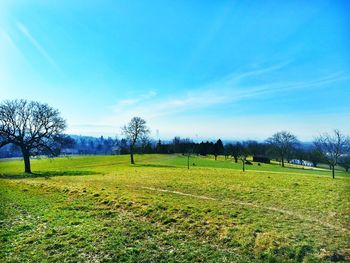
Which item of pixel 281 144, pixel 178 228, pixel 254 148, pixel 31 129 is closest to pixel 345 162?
pixel 178 228

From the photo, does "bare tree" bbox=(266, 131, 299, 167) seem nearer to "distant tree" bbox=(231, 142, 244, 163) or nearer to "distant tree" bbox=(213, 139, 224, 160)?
"distant tree" bbox=(231, 142, 244, 163)

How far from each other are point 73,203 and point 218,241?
9.13 m

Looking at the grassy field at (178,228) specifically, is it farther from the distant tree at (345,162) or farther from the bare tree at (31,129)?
the bare tree at (31,129)

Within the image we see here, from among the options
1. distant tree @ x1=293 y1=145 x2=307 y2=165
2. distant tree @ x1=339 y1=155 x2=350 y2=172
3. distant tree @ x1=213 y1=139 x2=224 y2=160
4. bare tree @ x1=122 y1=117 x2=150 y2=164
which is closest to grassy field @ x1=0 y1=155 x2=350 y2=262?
distant tree @ x1=339 y1=155 x2=350 y2=172

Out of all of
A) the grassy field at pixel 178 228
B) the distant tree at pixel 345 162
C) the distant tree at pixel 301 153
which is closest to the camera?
the distant tree at pixel 345 162

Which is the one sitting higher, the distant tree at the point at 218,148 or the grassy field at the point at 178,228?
the distant tree at the point at 218,148

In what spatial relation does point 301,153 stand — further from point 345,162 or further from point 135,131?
point 135,131

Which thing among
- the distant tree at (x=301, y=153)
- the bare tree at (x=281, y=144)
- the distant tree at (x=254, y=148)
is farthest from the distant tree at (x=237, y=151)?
the distant tree at (x=301, y=153)

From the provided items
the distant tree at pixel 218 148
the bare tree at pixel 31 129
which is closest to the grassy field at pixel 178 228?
the bare tree at pixel 31 129

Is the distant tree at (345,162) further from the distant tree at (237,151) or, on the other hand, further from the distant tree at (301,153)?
the distant tree at (237,151)

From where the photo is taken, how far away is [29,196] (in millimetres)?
15875

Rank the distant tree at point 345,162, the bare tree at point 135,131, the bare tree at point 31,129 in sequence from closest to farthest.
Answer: the distant tree at point 345,162
the bare tree at point 31,129
the bare tree at point 135,131

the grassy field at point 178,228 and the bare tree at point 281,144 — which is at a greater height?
the bare tree at point 281,144

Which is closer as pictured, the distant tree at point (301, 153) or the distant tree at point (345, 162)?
the distant tree at point (345, 162)
